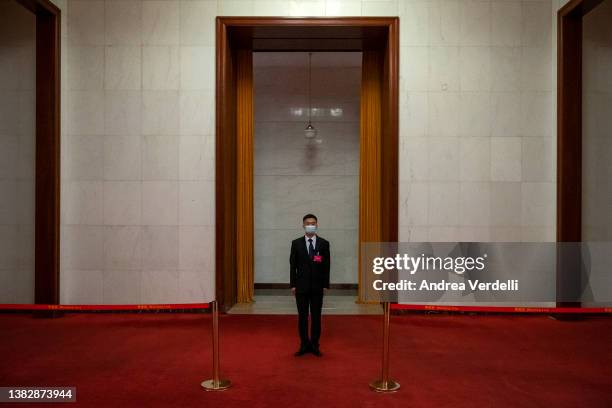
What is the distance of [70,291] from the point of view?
365 inches

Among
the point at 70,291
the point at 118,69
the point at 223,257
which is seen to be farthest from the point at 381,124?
the point at 70,291

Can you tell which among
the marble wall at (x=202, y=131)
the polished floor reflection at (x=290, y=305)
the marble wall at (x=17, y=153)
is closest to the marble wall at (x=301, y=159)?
the polished floor reflection at (x=290, y=305)

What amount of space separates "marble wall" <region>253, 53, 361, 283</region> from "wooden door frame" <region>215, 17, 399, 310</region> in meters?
2.56

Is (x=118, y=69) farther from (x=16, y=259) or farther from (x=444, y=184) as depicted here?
(x=444, y=184)

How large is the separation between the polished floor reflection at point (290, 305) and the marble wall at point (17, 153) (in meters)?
3.77

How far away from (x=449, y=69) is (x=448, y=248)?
10.1 ft

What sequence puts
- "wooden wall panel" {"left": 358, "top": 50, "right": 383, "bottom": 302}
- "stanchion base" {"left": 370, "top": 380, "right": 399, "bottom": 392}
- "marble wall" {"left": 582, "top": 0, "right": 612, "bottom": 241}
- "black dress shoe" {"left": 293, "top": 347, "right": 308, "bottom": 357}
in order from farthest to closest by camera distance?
"wooden wall panel" {"left": 358, "top": 50, "right": 383, "bottom": 302}
"marble wall" {"left": 582, "top": 0, "right": 612, "bottom": 241}
"black dress shoe" {"left": 293, "top": 347, "right": 308, "bottom": 357}
"stanchion base" {"left": 370, "top": 380, "right": 399, "bottom": 392}

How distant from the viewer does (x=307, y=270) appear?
21.6 ft

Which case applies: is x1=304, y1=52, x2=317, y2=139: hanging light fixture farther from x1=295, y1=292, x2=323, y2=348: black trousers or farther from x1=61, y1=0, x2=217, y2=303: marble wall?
x1=295, y1=292, x2=323, y2=348: black trousers

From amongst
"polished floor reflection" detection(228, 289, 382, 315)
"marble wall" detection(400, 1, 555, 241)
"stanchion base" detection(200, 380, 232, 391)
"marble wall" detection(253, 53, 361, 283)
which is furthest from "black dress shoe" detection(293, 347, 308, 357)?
"marble wall" detection(253, 53, 361, 283)

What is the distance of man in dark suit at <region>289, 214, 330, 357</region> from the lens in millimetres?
6570

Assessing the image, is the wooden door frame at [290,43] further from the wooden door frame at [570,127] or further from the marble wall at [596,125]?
the marble wall at [596,125]

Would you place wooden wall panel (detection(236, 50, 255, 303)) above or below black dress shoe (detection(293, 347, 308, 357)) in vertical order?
above

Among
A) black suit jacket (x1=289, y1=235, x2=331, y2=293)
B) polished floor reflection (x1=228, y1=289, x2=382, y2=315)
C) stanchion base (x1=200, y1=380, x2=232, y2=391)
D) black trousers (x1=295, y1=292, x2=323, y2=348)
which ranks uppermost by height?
black suit jacket (x1=289, y1=235, x2=331, y2=293)
